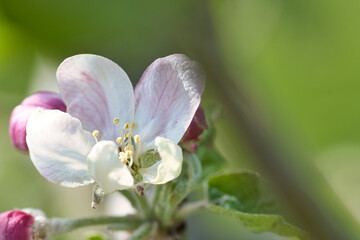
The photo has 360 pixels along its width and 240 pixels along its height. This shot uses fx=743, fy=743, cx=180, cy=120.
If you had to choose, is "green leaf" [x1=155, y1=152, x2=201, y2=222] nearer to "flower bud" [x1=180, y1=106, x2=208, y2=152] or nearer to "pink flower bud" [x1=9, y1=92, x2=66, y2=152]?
"flower bud" [x1=180, y1=106, x2=208, y2=152]

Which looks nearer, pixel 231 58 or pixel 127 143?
pixel 127 143

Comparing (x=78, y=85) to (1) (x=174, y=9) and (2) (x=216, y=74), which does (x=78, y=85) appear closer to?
(2) (x=216, y=74)

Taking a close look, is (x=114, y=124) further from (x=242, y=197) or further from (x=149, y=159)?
(x=242, y=197)

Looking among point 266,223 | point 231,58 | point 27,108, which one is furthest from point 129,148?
point 231,58

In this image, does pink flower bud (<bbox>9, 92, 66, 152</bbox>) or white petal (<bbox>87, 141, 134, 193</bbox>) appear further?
pink flower bud (<bbox>9, 92, 66, 152</bbox>)

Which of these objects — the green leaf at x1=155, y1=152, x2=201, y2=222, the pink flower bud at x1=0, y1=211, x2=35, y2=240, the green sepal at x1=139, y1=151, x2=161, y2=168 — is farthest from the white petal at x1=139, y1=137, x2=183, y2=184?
the pink flower bud at x1=0, y1=211, x2=35, y2=240

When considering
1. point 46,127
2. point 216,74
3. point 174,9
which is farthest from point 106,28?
point 46,127

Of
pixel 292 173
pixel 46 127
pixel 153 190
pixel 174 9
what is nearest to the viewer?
pixel 46 127

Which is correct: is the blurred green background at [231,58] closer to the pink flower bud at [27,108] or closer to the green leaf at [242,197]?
the green leaf at [242,197]
